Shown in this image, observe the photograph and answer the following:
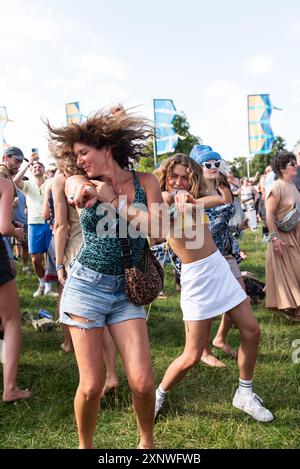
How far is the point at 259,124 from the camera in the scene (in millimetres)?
19656

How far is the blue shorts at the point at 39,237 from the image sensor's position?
713cm

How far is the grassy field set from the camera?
297 cm

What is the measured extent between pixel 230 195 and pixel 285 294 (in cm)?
181

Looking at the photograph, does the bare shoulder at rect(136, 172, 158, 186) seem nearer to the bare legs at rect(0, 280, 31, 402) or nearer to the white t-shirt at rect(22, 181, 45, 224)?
the bare legs at rect(0, 280, 31, 402)

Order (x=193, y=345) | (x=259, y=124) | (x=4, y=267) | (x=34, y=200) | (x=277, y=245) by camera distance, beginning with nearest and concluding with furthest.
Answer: (x=193, y=345)
(x=4, y=267)
(x=277, y=245)
(x=34, y=200)
(x=259, y=124)

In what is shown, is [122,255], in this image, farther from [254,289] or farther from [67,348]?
[254,289]

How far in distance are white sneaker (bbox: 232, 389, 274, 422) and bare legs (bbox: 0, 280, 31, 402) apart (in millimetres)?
1528

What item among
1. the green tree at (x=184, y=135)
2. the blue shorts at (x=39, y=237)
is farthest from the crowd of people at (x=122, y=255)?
the green tree at (x=184, y=135)

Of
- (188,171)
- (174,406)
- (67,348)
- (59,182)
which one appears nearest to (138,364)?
(174,406)

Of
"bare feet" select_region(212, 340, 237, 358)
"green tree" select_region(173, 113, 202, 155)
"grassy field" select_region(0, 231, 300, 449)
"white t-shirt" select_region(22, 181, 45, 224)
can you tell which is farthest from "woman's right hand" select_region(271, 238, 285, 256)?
"green tree" select_region(173, 113, 202, 155)

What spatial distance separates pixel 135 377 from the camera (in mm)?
2414

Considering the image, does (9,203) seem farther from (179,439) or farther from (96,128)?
(179,439)

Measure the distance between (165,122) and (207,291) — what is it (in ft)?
52.2

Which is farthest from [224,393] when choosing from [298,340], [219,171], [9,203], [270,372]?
[9,203]
